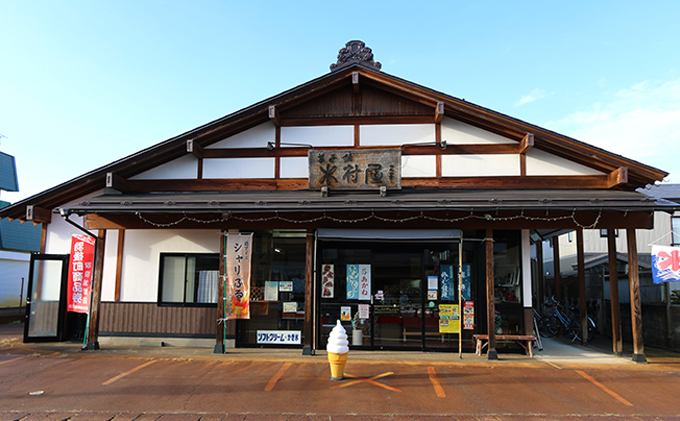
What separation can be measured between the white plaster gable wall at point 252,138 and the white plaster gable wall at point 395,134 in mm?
2246

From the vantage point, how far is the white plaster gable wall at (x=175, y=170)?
10.8 m

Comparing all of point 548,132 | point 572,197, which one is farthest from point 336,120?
point 572,197

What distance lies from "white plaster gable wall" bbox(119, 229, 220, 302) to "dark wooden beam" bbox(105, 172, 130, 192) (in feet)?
3.71

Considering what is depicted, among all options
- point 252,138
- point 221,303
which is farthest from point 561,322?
point 252,138

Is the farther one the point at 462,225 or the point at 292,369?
the point at 462,225

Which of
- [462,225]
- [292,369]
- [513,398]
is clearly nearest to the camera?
[513,398]

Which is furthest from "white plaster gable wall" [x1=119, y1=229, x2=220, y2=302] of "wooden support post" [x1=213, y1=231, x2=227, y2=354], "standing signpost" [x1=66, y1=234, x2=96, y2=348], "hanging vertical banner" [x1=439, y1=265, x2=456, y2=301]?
"hanging vertical banner" [x1=439, y1=265, x2=456, y2=301]

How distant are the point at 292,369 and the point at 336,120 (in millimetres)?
5778

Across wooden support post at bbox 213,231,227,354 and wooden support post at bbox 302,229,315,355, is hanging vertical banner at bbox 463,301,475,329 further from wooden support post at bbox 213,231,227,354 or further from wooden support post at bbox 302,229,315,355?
wooden support post at bbox 213,231,227,354

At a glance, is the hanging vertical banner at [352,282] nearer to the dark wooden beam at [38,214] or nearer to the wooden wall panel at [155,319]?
the wooden wall panel at [155,319]

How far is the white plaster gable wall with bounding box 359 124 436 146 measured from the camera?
Answer: 1037 centimetres

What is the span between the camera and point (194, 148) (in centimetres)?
1040

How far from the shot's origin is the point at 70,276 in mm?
10336

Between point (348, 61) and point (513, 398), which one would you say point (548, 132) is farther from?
point (513, 398)
